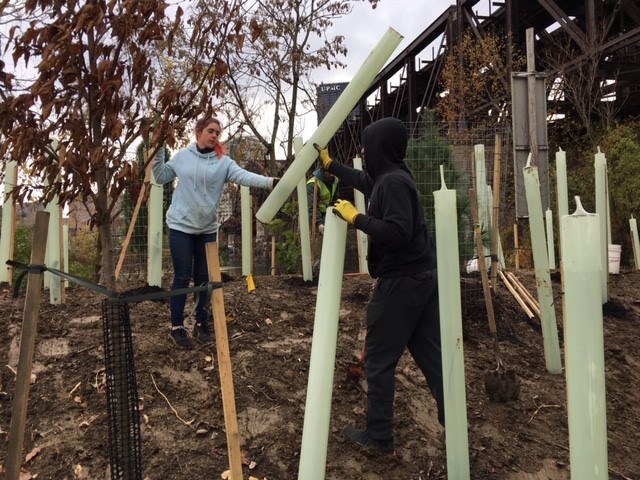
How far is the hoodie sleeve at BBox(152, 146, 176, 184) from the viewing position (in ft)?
11.8

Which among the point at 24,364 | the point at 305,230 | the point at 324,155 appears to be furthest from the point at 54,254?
the point at 324,155

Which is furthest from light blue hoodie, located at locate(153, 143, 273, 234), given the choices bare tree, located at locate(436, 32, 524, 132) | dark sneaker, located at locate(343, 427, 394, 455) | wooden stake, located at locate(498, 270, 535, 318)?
bare tree, located at locate(436, 32, 524, 132)

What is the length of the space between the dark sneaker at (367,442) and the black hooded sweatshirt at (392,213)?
958mm

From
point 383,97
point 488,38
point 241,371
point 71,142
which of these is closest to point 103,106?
point 71,142

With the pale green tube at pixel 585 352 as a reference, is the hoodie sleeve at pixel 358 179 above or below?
above

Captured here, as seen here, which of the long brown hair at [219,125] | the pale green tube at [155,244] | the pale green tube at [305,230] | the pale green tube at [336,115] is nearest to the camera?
the pale green tube at [336,115]

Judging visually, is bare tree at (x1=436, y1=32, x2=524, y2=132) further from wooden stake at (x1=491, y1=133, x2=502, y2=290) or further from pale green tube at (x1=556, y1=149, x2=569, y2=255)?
wooden stake at (x1=491, y1=133, x2=502, y2=290)

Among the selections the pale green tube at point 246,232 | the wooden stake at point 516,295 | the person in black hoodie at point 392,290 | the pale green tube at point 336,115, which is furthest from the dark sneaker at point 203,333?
the wooden stake at point 516,295

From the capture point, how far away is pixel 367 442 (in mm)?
3008

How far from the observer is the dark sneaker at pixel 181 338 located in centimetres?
396

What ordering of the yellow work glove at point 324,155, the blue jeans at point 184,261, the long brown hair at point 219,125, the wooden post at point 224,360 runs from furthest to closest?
the blue jeans at point 184,261 → the long brown hair at point 219,125 → the yellow work glove at point 324,155 → the wooden post at point 224,360

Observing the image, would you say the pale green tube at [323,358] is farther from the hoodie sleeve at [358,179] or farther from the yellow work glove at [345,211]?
the hoodie sleeve at [358,179]

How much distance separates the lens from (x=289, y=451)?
3068 mm

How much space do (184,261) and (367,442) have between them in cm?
182
